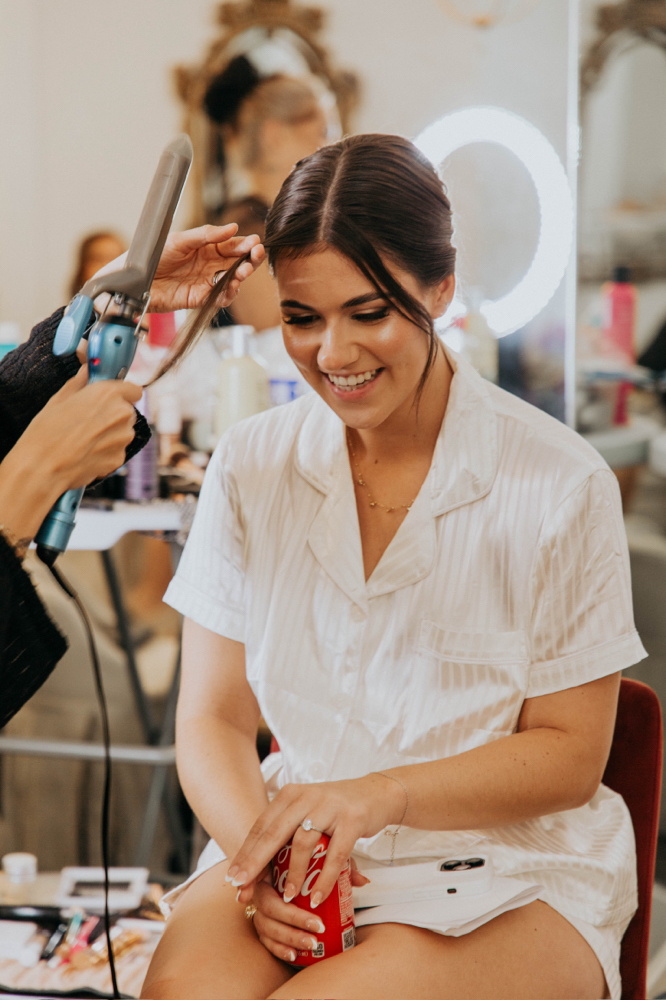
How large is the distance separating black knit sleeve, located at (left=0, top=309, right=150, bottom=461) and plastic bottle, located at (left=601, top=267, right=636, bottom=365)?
1540 mm

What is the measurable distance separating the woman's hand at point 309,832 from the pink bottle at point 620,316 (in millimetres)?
1569

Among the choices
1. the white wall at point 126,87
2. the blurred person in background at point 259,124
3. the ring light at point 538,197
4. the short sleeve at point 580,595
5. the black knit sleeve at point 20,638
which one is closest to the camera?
the black knit sleeve at point 20,638

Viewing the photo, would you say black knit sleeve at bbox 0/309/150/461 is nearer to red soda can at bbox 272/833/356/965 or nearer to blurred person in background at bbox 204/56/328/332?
red soda can at bbox 272/833/356/965

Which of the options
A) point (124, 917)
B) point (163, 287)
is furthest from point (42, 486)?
point (124, 917)

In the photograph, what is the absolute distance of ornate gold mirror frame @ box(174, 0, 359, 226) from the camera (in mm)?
2449

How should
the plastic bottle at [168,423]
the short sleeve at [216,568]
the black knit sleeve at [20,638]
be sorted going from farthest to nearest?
the plastic bottle at [168,423] < the short sleeve at [216,568] < the black knit sleeve at [20,638]

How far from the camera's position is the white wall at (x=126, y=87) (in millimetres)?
2369

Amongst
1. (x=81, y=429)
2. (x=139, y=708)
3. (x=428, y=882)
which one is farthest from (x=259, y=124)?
(x=428, y=882)

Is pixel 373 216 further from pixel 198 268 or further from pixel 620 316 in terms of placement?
pixel 620 316

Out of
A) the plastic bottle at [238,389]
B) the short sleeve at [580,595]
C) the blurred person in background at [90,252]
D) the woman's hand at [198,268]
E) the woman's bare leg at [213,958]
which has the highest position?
the blurred person in background at [90,252]

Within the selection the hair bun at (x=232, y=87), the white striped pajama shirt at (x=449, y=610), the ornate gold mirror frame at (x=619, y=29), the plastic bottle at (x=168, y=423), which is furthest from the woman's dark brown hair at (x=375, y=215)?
the hair bun at (x=232, y=87)

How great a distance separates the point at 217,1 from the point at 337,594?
2.15 meters

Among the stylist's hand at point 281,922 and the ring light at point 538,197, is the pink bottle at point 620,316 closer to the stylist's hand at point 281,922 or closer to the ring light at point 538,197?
the ring light at point 538,197

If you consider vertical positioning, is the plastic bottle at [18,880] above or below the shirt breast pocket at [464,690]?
below
